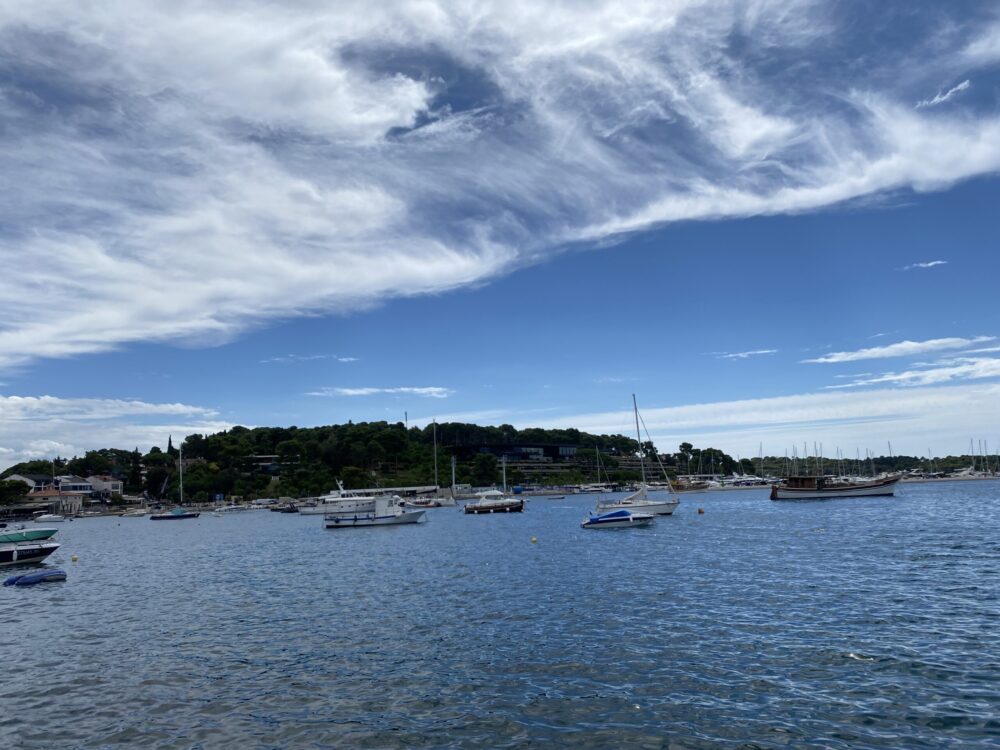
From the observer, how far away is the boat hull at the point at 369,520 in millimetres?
114625

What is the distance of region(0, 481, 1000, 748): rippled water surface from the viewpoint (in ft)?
61.3

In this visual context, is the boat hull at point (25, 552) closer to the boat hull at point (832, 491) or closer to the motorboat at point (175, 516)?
the motorboat at point (175, 516)

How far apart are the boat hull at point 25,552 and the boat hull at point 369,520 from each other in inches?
1911

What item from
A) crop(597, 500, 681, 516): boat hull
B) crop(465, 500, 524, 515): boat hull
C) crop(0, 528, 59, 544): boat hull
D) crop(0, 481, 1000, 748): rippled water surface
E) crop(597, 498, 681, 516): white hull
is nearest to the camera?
crop(0, 481, 1000, 748): rippled water surface

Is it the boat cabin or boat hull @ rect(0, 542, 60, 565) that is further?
the boat cabin

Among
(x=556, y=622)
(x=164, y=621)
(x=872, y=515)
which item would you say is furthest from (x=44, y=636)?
(x=872, y=515)

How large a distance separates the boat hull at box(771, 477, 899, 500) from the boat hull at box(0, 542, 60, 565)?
440ft

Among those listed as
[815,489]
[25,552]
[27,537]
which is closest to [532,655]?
[25,552]

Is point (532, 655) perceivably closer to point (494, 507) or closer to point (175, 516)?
point (494, 507)

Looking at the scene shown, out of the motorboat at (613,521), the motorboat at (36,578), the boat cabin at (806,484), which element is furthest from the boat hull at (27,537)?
the boat cabin at (806,484)

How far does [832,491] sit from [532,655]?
142 m

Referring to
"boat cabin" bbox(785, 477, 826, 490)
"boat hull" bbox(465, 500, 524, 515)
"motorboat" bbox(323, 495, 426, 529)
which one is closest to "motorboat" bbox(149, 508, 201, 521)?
"boat hull" bbox(465, 500, 524, 515)

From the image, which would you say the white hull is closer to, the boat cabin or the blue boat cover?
the boat cabin

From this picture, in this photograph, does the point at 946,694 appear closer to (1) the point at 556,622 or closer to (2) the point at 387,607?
(1) the point at 556,622
